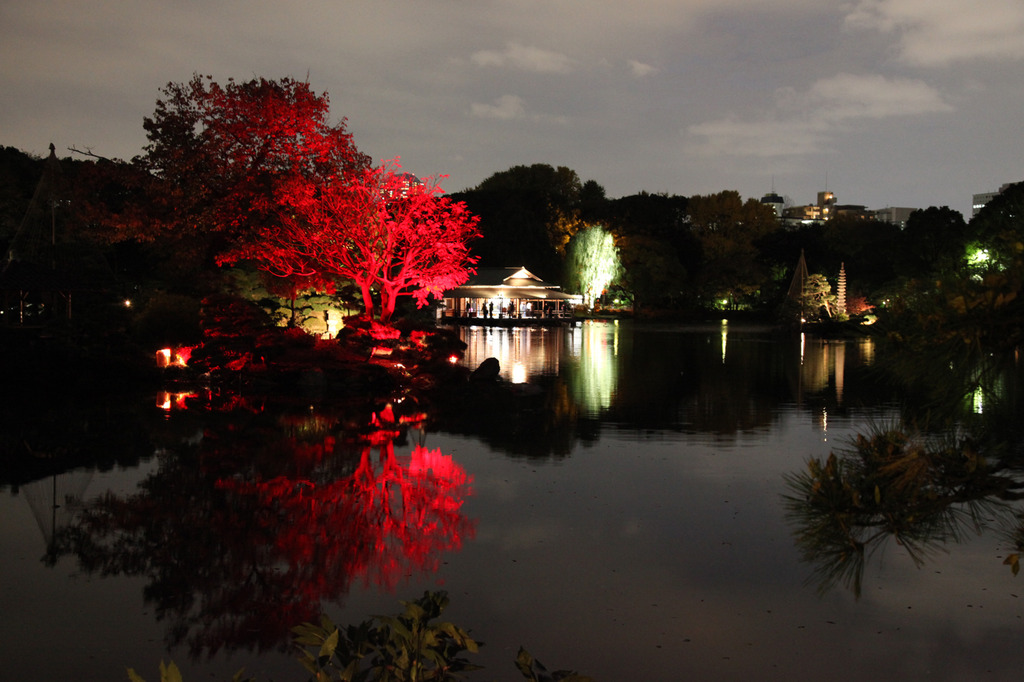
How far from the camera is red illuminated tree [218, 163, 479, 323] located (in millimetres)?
18656

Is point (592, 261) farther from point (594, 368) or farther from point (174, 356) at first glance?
point (174, 356)

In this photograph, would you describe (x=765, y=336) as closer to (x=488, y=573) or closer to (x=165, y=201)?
(x=165, y=201)

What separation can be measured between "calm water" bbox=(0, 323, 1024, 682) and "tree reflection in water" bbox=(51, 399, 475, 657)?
0.02m

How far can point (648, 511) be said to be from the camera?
A: 22.6 ft

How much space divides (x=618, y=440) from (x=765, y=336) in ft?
85.3

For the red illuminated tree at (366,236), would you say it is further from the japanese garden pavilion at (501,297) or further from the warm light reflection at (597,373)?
the japanese garden pavilion at (501,297)

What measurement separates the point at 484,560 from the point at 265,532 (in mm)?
1713

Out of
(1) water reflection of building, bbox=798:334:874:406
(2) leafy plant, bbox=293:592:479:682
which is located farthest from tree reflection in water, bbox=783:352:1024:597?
(1) water reflection of building, bbox=798:334:874:406

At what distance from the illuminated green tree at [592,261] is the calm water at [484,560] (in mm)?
39908

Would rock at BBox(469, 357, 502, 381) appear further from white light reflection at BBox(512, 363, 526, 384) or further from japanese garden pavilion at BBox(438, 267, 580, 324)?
japanese garden pavilion at BBox(438, 267, 580, 324)

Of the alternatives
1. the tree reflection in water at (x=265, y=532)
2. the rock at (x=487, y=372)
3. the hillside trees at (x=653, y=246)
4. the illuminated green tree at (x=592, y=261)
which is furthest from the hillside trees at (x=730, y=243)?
the tree reflection in water at (x=265, y=532)

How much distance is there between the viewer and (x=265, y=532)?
609 centimetres

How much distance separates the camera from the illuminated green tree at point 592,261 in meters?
50.1

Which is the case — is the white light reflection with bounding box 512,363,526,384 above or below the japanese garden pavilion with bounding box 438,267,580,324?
below
